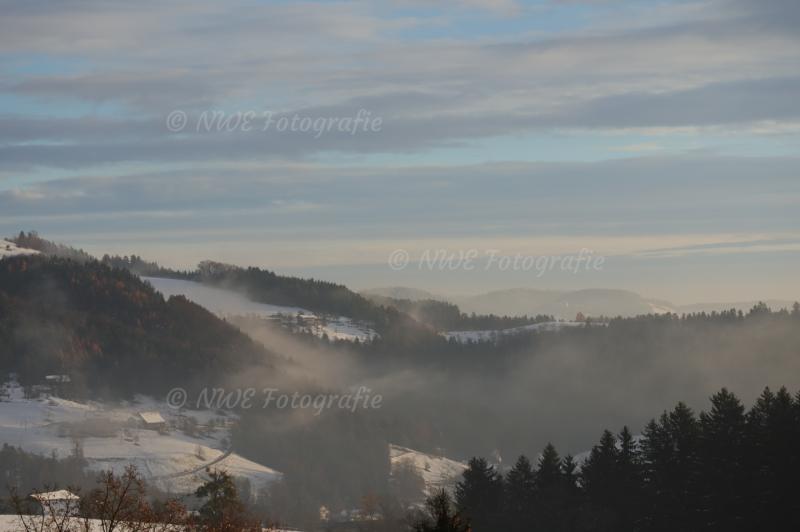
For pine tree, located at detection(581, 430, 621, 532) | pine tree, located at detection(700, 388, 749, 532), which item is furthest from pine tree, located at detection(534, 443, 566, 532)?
pine tree, located at detection(700, 388, 749, 532)

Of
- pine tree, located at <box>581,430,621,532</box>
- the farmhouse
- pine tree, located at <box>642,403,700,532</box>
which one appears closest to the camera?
the farmhouse

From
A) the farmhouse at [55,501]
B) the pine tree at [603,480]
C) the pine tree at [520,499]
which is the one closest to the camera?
the farmhouse at [55,501]

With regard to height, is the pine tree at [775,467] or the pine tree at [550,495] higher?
the pine tree at [775,467]

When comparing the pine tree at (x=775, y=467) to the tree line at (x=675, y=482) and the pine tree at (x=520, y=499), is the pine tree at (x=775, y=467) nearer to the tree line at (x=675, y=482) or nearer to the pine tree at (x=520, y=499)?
the tree line at (x=675, y=482)

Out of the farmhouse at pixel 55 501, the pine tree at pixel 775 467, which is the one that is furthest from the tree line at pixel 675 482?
the farmhouse at pixel 55 501

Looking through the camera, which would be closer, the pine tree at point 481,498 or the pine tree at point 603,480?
the pine tree at point 603,480

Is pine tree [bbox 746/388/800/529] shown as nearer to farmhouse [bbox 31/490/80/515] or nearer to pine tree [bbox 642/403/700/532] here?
pine tree [bbox 642/403/700/532]

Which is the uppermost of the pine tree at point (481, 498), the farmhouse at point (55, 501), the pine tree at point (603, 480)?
the pine tree at point (603, 480)

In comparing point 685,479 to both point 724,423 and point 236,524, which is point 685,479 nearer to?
point 724,423

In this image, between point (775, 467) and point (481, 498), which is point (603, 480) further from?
point (775, 467)

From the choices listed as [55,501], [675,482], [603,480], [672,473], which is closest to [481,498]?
[603,480]

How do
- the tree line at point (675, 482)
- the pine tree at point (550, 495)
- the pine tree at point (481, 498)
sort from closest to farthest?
the tree line at point (675, 482) → the pine tree at point (550, 495) → the pine tree at point (481, 498)

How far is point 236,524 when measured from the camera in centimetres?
8219

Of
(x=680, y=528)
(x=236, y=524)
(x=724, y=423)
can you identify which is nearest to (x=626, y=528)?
(x=680, y=528)
